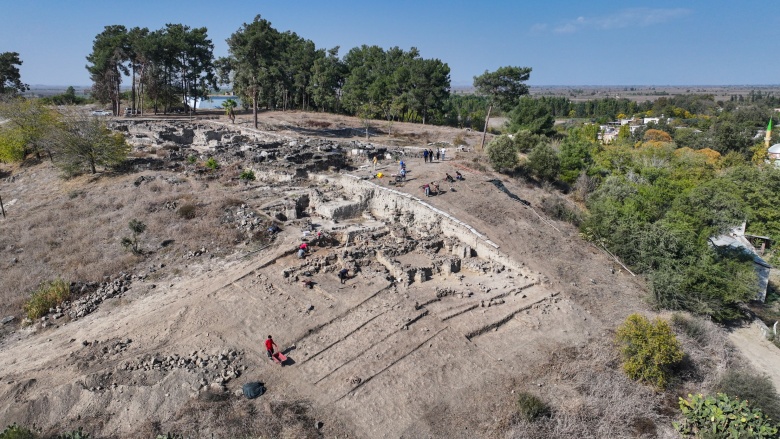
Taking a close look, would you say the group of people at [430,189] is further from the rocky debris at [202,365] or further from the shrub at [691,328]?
the rocky debris at [202,365]

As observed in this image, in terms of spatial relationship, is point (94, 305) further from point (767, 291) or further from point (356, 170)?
point (767, 291)

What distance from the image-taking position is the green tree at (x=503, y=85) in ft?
113

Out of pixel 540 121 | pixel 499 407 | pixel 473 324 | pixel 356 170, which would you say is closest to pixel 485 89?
pixel 540 121

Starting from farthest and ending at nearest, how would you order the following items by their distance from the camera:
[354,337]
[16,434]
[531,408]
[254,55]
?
1. [254,55]
2. [354,337]
3. [531,408]
4. [16,434]

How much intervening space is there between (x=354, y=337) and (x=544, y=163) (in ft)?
71.6

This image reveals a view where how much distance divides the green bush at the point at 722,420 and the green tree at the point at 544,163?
20.6m

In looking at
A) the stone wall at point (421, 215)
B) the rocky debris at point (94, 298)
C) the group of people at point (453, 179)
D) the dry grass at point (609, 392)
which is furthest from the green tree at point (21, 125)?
the dry grass at point (609, 392)

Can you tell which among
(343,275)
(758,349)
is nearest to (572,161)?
(758,349)

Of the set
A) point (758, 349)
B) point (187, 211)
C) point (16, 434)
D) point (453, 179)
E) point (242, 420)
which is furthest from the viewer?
point (453, 179)

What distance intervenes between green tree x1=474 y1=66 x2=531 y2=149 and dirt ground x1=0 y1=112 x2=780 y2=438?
1632 centimetres

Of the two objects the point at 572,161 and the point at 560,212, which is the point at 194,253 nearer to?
the point at 560,212

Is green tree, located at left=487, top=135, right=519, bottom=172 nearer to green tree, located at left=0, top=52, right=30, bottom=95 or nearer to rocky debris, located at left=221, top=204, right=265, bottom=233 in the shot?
rocky debris, located at left=221, top=204, right=265, bottom=233

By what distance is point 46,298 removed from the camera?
47.7 feet

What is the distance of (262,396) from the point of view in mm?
10656
